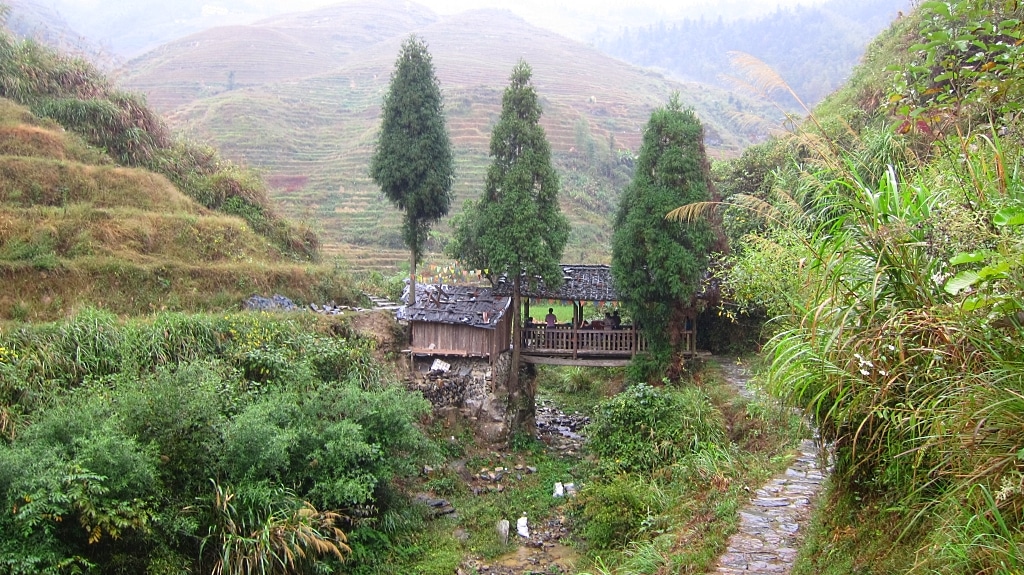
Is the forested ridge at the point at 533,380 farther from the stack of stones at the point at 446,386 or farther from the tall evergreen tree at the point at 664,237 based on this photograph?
the stack of stones at the point at 446,386

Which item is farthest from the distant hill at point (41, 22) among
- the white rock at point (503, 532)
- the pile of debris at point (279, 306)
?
the white rock at point (503, 532)

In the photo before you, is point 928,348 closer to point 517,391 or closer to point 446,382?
point 446,382

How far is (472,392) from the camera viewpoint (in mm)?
15727

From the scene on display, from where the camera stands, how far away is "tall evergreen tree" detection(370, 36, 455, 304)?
54.6 ft

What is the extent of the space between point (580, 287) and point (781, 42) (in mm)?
87245

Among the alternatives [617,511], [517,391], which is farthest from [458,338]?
[617,511]

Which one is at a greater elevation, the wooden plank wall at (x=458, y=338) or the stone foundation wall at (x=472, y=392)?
the wooden plank wall at (x=458, y=338)

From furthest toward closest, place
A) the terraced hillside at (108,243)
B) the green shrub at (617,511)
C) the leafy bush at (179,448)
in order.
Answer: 1. the terraced hillside at (108,243)
2. the green shrub at (617,511)
3. the leafy bush at (179,448)

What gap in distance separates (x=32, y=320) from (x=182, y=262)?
3391 millimetres

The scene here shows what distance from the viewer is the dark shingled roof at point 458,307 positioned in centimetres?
1532

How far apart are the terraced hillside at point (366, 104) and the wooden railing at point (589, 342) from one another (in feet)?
32.9

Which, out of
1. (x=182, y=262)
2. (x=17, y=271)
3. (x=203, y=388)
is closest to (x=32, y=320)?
(x=17, y=271)

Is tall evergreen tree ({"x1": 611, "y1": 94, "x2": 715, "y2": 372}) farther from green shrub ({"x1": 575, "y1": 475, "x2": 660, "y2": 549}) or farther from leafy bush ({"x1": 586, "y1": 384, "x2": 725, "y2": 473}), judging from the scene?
green shrub ({"x1": 575, "y1": 475, "x2": 660, "y2": 549})

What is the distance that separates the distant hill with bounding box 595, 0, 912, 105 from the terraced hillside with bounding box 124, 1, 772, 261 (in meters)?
9.58
